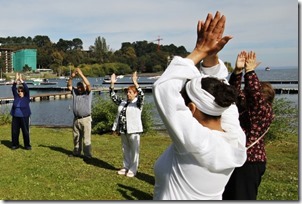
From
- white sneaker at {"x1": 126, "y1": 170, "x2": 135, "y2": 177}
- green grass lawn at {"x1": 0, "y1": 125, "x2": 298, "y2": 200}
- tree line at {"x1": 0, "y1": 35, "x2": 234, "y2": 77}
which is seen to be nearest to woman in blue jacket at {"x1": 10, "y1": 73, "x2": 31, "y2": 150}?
green grass lawn at {"x1": 0, "y1": 125, "x2": 298, "y2": 200}

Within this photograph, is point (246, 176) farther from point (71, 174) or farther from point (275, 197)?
point (71, 174)

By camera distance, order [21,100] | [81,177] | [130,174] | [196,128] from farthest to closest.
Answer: [21,100]
[130,174]
[81,177]
[196,128]

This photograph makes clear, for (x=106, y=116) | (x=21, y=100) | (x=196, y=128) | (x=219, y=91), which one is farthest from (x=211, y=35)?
(x=106, y=116)

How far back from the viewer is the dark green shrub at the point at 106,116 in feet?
52.1

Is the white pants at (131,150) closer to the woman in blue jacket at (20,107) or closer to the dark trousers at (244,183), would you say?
the woman in blue jacket at (20,107)

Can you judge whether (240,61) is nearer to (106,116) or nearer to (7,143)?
(7,143)

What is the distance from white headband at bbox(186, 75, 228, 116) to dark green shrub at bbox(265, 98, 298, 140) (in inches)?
403

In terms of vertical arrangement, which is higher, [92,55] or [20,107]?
[92,55]

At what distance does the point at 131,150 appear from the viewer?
24.3 ft

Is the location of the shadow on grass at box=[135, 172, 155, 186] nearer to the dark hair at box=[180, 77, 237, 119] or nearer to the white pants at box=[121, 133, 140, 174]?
the white pants at box=[121, 133, 140, 174]

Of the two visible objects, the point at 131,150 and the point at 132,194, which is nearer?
the point at 132,194

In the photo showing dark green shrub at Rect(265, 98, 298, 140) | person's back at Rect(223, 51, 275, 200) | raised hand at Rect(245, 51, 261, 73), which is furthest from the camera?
dark green shrub at Rect(265, 98, 298, 140)

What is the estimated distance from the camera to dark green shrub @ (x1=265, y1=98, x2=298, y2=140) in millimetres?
11641

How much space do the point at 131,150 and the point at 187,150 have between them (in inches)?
221
